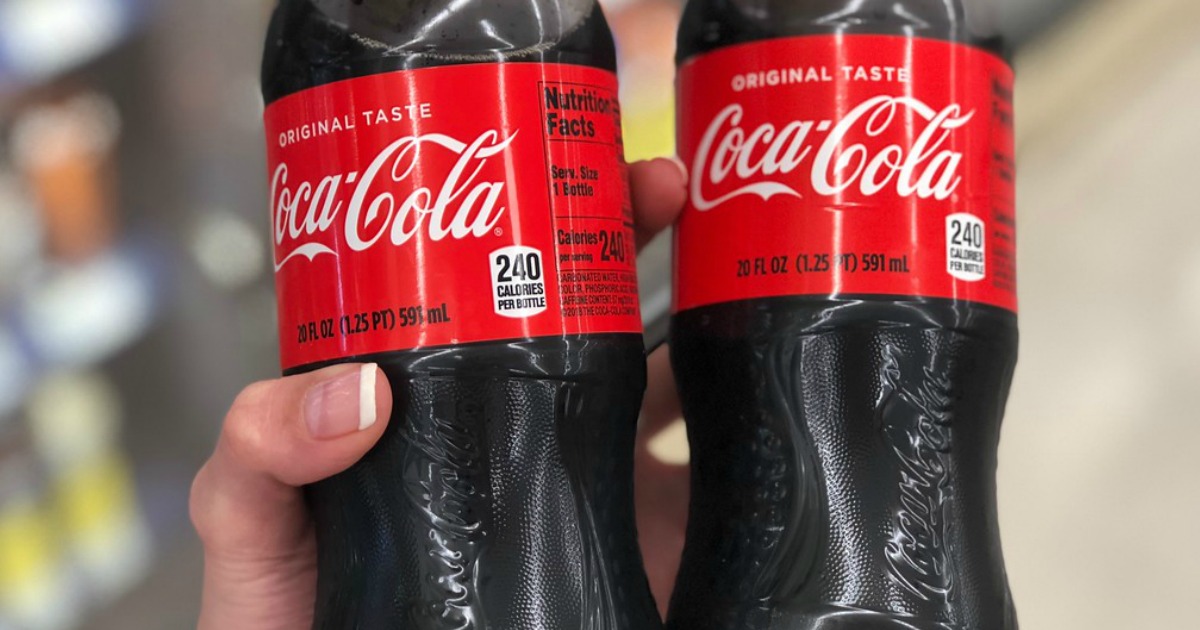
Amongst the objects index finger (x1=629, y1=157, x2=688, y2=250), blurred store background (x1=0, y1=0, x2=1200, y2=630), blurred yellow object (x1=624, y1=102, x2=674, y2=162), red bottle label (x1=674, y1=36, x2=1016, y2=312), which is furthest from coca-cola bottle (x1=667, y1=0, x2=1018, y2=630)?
blurred yellow object (x1=624, y1=102, x2=674, y2=162)

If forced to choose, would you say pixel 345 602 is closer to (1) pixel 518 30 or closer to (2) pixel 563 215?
(2) pixel 563 215

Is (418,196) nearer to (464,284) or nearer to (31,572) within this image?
(464,284)

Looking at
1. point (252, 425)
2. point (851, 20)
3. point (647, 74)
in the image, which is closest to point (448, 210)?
point (252, 425)

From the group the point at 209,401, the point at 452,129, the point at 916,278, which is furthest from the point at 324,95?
the point at 209,401

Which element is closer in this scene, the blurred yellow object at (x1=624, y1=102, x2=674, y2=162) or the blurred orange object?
the blurred orange object

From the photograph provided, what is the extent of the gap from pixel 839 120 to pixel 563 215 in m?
0.24

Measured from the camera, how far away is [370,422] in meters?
0.86

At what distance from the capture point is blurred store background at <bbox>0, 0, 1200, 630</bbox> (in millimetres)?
1462

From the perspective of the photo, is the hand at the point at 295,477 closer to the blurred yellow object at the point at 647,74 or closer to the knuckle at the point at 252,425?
the knuckle at the point at 252,425

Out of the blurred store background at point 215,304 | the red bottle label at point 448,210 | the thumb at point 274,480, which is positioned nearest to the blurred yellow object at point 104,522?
the blurred store background at point 215,304

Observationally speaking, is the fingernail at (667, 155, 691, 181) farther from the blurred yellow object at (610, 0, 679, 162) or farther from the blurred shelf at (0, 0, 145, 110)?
the blurred shelf at (0, 0, 145, 110)

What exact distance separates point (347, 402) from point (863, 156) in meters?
0.44

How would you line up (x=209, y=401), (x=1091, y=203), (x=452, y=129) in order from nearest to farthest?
(x=452, y=129), (x=209, y=401), (x=1091, y=203)

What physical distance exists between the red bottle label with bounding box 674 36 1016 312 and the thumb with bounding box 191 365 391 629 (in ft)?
1.01
